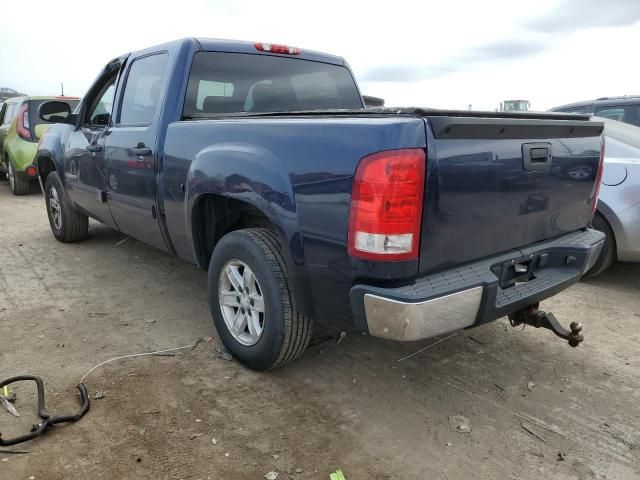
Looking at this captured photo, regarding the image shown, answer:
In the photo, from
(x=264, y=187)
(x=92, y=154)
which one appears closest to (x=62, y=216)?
(x=92, y=154)

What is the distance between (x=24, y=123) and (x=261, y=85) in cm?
689

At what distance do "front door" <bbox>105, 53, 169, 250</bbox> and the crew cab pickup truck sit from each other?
0.02 metres

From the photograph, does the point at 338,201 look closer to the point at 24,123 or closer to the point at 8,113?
the point at 24,123

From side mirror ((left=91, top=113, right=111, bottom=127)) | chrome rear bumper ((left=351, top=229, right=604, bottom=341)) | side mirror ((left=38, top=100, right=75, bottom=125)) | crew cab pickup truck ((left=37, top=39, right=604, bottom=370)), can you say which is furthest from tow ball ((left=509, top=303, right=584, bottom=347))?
side mirror ((left=38, top=100, right=75, bottom=125))

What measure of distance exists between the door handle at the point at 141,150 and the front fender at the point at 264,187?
2.45 ft

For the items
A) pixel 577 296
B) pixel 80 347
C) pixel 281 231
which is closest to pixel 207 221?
pixel 281 231

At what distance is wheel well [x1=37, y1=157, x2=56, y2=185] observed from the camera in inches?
218

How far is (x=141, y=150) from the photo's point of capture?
3.48 meters

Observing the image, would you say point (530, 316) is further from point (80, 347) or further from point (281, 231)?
point (80, 347)

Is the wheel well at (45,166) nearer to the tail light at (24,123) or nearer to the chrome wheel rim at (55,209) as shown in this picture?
the chrome wheel rim at (55,209)

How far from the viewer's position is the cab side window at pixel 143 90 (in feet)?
11.7

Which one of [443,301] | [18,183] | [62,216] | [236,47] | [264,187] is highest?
[236,47]

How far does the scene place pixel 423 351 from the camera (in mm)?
3209

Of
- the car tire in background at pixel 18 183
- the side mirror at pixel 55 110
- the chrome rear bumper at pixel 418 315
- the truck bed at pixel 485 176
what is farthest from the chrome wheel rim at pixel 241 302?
the car tire in background at pixel 18 183
